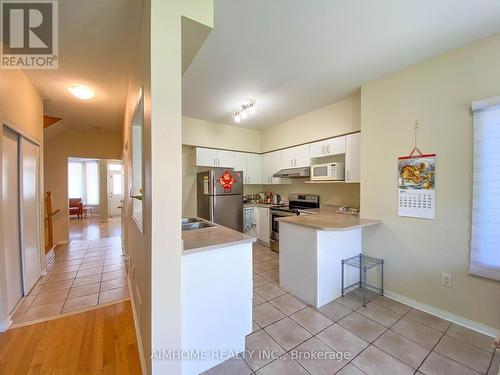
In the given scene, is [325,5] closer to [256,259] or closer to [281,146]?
[281,146]

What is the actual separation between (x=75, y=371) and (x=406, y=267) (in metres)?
3.11

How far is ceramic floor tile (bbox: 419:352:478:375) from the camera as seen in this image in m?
1.46

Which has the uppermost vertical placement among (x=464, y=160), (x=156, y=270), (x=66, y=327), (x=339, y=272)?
(x=464, y=160)

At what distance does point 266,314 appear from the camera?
7.00 ft

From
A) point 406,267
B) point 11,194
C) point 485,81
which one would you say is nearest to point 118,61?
point 11,194

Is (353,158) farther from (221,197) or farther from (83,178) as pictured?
(83,178)

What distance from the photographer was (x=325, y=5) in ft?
4.87

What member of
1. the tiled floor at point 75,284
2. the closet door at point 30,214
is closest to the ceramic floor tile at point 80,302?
the tiled floor at point 75,284

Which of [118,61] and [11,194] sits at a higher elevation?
[118,61]

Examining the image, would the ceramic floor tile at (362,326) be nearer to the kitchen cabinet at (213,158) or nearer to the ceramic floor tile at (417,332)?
the ceramic floor tile at (417,332)

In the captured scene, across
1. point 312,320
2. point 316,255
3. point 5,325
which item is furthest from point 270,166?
point 5,325

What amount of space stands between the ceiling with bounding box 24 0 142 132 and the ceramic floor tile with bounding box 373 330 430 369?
311 cm

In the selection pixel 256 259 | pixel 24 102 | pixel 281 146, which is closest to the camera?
pixel 24 102

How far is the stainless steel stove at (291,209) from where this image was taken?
3.98 metres
